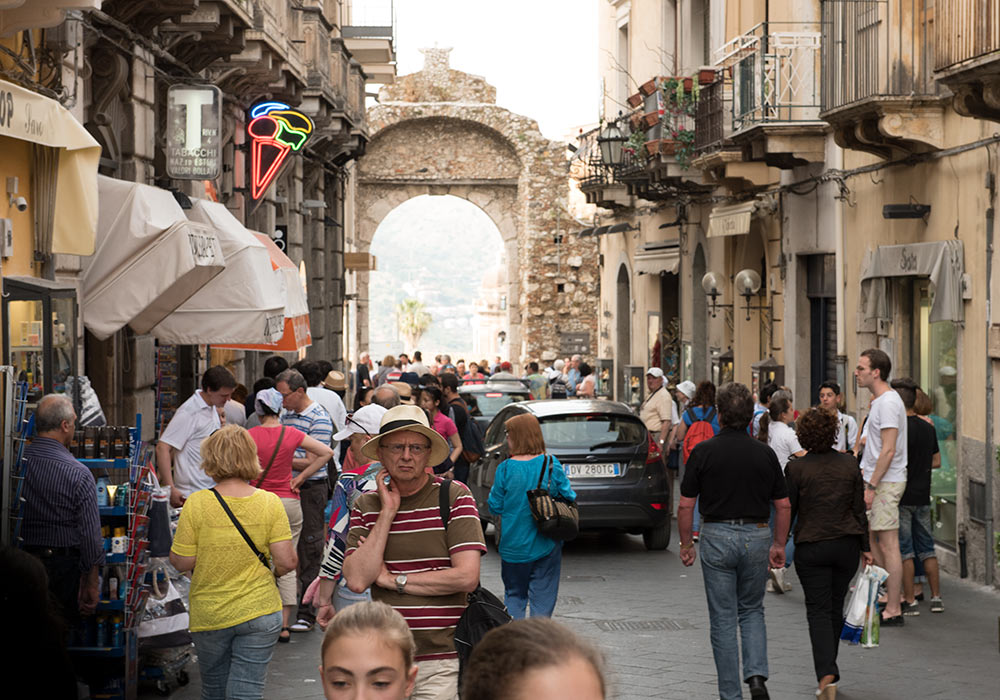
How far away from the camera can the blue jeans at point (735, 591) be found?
7664 millimetres

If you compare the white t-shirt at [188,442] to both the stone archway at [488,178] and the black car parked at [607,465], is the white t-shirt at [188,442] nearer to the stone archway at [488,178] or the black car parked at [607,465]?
the black car parked at [607,465]

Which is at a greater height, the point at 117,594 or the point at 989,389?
the point at 989,389

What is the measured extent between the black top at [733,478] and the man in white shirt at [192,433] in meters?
3.50

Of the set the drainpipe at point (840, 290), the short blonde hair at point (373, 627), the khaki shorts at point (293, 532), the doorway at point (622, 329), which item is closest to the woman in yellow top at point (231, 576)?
the khaki shorts at point (293, 532)

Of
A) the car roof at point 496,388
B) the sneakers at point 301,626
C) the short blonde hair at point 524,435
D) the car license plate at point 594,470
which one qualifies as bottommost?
the sneakers at point 301,626

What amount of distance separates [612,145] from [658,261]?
2.74 metres

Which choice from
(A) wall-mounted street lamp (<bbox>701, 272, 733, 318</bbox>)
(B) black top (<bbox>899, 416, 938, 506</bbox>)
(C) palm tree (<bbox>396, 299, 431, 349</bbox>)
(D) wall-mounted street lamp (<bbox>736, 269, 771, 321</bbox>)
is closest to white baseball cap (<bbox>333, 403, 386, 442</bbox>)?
(B) black top (<bbox>899, 416, 938, 506</bbox>)

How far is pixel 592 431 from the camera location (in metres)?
14.2

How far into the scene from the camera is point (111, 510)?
7.69 meters

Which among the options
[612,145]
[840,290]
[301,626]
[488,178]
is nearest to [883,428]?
[301,626]

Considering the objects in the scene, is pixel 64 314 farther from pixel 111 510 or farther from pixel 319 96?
pixel 319 96

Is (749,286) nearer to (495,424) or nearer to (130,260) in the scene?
(495,424)

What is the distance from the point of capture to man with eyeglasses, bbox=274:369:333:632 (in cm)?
1016

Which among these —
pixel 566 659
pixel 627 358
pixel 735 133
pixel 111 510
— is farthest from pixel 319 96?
pixel 566 659
